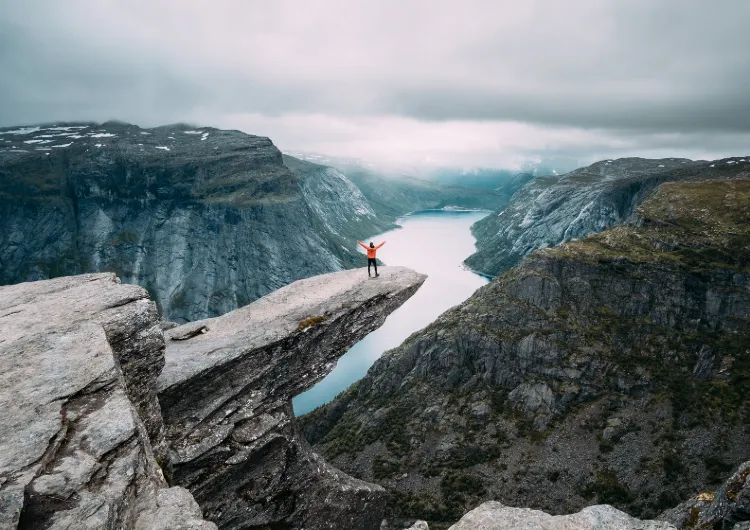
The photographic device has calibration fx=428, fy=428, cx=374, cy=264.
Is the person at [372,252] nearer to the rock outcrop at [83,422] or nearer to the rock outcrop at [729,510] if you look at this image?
the rock outcrop at [83,422]

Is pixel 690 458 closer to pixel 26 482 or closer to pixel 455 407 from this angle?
pixel 455 407

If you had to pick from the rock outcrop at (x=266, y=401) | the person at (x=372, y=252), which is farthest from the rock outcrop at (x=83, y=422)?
the person at (x=372, y=252)

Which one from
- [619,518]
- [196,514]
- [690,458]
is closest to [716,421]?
[690,458]

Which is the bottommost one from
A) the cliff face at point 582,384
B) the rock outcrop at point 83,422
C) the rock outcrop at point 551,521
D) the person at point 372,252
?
the cliff face at point 582,384

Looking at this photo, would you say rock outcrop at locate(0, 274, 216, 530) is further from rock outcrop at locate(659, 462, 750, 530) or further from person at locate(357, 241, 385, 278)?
rock outcrop at locate(659, 462, 750, 530)

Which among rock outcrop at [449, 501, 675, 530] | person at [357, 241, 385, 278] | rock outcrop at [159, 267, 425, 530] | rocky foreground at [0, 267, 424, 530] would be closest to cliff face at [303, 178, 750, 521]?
rock outcrop at [159, 267, 425, 530]

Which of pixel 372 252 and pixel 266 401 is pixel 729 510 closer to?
pixel 372 252
